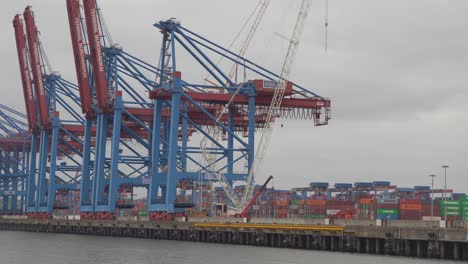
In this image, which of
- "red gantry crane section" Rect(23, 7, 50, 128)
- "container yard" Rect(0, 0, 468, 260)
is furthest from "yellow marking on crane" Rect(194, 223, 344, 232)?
"red gantry crane section" Rect(23, 7, 50, 128)

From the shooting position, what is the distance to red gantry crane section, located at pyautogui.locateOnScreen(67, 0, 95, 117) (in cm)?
14075

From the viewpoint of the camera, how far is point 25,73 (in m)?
168

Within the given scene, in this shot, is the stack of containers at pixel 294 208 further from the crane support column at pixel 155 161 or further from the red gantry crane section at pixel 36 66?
the crane support column at pixel 155 161

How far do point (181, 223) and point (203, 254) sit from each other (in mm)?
26664

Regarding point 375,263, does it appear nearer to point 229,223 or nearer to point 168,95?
point 229,223

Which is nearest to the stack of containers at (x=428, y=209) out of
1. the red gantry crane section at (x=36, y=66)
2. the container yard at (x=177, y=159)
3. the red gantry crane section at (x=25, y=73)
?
the container yard at (x=177, y=159)

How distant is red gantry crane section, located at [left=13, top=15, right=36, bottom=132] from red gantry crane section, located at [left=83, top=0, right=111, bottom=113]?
37.1 m

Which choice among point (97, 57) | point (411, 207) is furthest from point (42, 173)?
point (411, 207)

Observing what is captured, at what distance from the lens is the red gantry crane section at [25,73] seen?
6585 inches

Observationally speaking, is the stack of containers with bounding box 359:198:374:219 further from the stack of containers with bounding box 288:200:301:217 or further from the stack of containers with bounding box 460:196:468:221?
the stack of containers with bounding box 460:196:468:221

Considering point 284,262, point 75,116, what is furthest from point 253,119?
point 75,116

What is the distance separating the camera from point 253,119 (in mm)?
114812

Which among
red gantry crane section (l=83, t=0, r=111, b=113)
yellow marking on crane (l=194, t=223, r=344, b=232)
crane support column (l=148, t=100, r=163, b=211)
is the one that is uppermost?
red gantry crane section (l=83, t=0, r=111, b=113)

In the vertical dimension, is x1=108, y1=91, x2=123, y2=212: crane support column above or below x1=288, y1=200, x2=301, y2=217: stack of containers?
above
